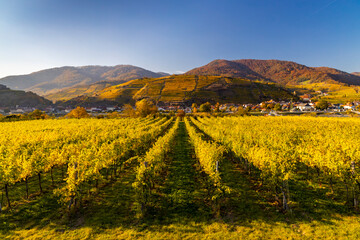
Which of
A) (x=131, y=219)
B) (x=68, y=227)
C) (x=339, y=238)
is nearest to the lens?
(x=339, y=238)

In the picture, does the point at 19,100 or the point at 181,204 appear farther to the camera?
the point at 19,100

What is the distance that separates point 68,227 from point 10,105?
9429 inches

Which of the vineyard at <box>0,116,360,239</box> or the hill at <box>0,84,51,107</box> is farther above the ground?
the hill at <box>0,84,51,107</box>

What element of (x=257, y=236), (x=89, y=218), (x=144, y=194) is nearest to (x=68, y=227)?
(x=89, y=218)

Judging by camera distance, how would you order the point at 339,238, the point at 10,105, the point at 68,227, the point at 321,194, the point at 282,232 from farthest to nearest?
the point at 10,105, the point at 321,194, the point at 68,227, the point at 282,232, the point at 339,238

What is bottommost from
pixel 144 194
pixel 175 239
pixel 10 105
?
pixel 175 239

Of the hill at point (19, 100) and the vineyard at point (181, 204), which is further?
the hill at point (19, 100)

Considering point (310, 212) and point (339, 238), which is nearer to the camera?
point (339, 238)

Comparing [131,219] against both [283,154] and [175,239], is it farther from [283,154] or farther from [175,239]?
[283,154]

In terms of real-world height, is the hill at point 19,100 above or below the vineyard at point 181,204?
above

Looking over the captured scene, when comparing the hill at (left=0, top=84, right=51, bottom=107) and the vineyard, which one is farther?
the hill at (left=0, top=84, right=51, bottom=107)

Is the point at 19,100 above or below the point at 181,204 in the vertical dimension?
above

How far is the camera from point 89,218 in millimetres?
9961

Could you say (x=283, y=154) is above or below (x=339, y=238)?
above
